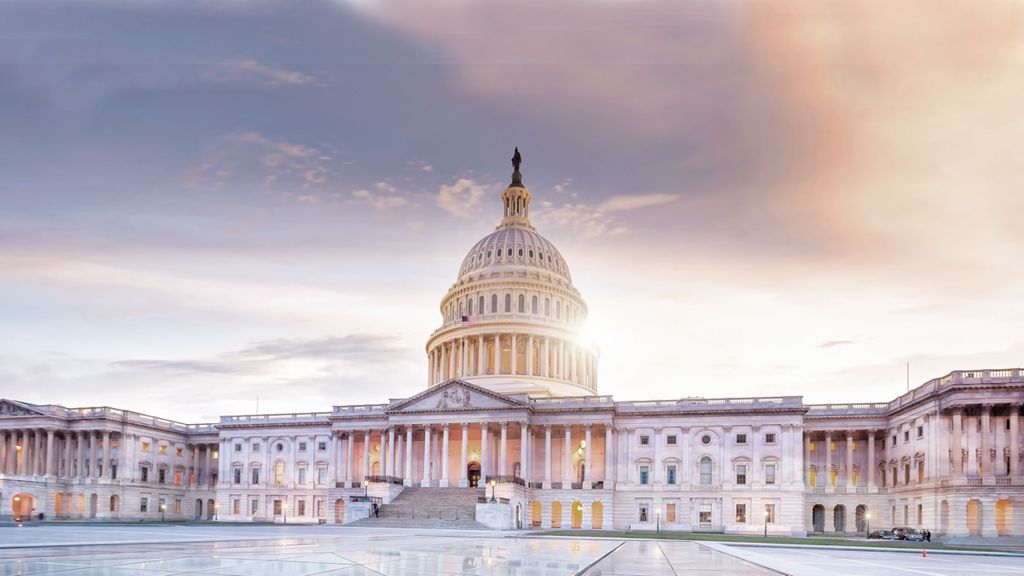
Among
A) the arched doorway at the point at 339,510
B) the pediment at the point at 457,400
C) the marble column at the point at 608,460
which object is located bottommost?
the arched doorway at the point at 339,510

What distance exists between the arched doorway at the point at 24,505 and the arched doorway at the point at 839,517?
98545 millimetres

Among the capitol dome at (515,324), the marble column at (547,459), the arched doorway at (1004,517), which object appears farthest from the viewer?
the capitol dome at (515,324)

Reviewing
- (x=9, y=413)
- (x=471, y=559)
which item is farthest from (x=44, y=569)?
(x=9, y=413)

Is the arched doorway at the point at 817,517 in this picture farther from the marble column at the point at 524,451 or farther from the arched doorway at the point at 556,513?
the marble column at the point at 524,451

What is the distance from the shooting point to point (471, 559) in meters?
27.8

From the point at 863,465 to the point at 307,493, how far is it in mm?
70924

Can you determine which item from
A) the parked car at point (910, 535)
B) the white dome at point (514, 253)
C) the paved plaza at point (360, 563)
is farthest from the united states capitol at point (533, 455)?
the paved plaza at point (360, 563)

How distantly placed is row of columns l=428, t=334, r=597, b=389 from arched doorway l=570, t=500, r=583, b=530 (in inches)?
1053

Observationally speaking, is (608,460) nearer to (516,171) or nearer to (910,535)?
(910,535)

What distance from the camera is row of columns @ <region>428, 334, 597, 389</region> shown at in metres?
122

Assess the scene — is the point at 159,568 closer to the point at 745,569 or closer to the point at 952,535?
the point at 745,569

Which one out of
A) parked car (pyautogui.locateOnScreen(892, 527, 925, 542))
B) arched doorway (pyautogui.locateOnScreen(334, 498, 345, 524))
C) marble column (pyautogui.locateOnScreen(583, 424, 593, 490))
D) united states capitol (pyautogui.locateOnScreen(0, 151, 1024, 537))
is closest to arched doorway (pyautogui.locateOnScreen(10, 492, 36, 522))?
united states capitol (pyautogui.locateOnScreen(0, 151, 1024, 537))

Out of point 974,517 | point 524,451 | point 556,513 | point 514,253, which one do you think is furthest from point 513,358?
point 974,517

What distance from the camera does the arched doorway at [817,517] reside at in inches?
3888
